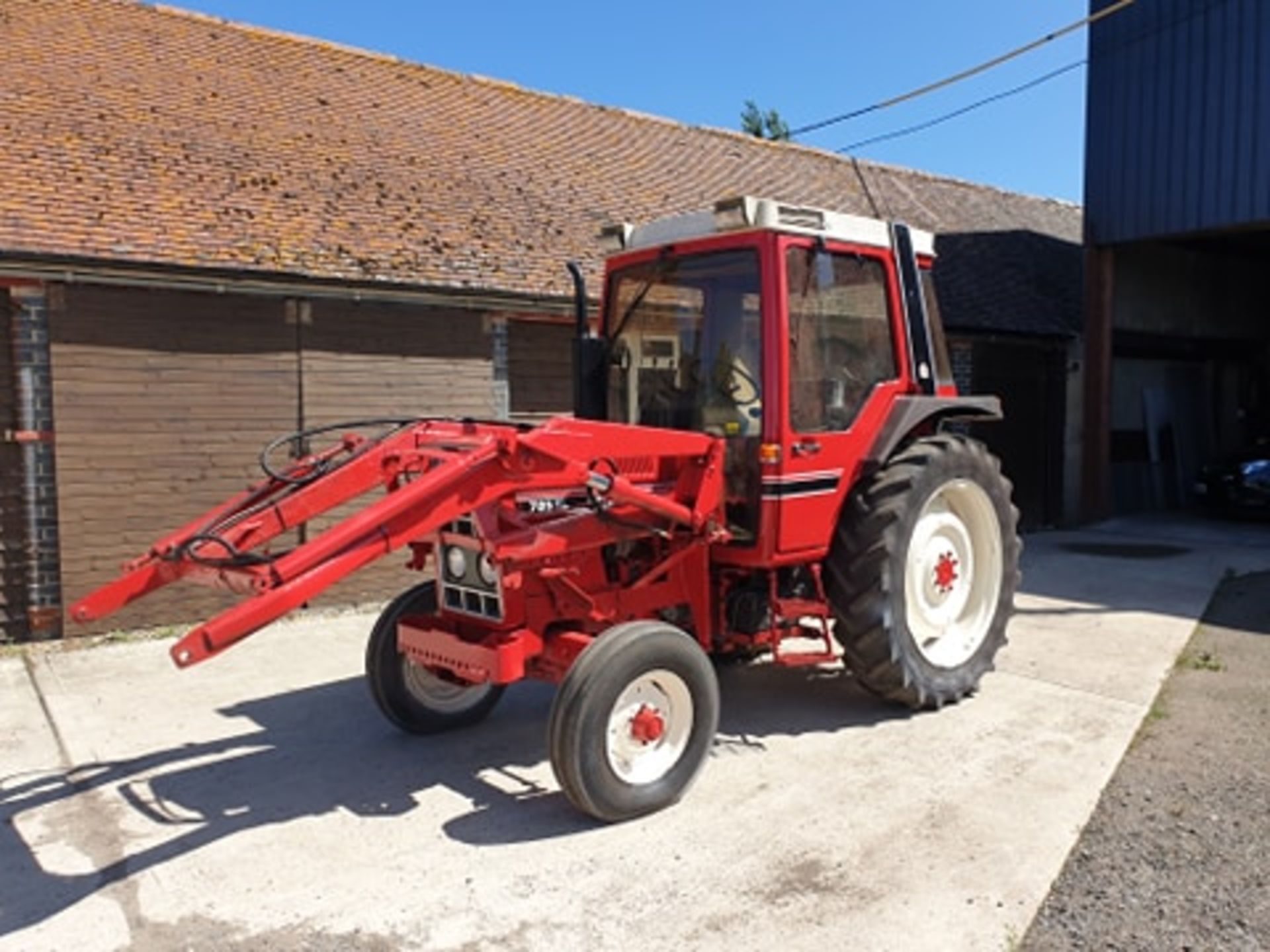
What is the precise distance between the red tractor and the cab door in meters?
0.01

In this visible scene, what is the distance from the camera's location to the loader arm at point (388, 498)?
3.41 metres

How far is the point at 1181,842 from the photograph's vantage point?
12.7 feet

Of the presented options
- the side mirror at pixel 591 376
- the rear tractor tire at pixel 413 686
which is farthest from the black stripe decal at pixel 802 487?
the rear tractor tire at pixel 413 686

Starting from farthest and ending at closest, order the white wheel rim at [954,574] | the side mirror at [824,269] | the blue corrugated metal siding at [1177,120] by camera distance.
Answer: the blue corrugated metal siding at [1177,120] < the white wheel rim at [954,574] < the side mirror at [824,269]

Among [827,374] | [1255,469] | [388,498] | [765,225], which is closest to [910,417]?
[827,374]

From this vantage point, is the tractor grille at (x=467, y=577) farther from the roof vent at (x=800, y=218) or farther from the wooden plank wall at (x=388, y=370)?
the wooden plank wall at (x=388, y=370)

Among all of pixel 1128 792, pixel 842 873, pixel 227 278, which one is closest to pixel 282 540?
pixel 227 278

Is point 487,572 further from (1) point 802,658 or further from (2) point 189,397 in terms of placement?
(2) point 189,397

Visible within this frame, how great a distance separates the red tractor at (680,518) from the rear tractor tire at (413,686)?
1 centimetres

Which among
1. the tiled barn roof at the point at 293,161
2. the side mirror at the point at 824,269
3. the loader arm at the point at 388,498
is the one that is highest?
the tiled barn roof at the point at 293,161

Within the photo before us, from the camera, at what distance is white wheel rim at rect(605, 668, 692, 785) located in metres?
4.04

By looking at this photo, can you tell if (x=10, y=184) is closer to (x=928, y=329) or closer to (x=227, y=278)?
(x=227, y=278)

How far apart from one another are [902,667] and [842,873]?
150cm

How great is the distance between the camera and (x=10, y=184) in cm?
708
